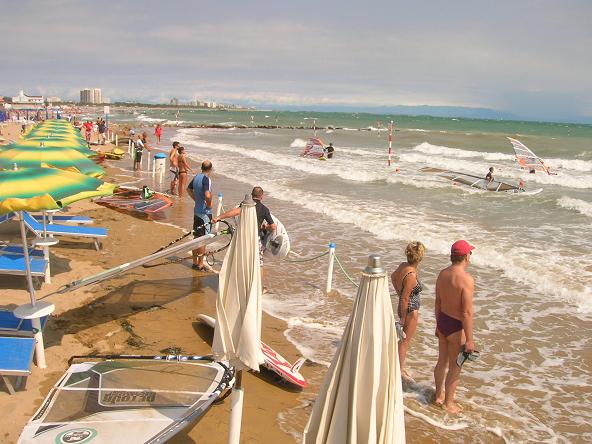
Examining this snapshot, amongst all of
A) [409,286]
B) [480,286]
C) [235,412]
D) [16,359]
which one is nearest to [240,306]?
[235,412]

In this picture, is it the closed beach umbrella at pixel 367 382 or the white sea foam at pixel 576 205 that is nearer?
the closed beach umbrella at pixel 367 382

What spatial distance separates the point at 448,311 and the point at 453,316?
7 cm

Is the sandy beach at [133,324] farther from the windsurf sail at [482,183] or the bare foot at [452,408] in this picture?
the windsurf sail at [482,183]

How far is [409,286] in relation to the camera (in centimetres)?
532

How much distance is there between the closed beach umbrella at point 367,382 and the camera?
2.83 meters

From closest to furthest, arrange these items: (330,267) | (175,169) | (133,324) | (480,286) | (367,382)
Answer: (367,382)
(133,324)
(330,267)
(480,286)
(175,169)

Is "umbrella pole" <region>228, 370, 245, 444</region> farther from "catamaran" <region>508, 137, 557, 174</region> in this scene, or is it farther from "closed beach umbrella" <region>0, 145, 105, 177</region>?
"catamaran" <region>508, 137, 557, 174</region>

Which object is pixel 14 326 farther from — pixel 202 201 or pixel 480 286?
pixel 480 286

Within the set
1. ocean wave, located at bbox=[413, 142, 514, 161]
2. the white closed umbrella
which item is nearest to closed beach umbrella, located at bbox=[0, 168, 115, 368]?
the white closed umbrella

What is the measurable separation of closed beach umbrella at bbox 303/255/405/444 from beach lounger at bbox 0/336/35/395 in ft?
10.9

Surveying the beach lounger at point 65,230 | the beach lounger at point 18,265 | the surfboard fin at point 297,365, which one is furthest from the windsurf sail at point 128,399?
the beach lounger at point 65,230

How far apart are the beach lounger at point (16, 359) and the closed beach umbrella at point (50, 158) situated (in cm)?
397

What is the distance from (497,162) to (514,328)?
33.4 m

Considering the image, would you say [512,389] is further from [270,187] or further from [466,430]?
[270,187]
